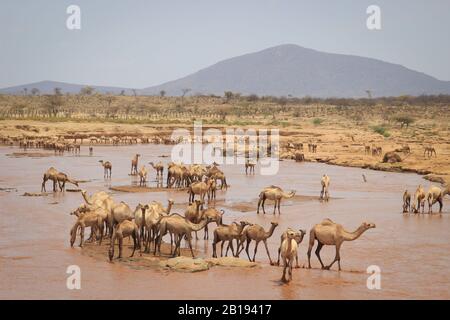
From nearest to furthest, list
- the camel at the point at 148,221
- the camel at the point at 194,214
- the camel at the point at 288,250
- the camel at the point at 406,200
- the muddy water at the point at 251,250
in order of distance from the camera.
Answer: the muddy water at the point at 251,250, the camel at the point at 288,250, the camel at the point at 148,221, the camel at the point at 194,214, the camel at the point at 406,200

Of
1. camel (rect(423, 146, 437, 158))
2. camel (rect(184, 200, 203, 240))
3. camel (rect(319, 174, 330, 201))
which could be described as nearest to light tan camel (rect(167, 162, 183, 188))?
camel (rect(319, 174, 330, 201))

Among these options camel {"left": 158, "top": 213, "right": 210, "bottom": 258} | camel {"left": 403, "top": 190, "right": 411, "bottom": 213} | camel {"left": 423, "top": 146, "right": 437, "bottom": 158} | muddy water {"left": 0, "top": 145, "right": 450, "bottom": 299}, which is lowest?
muddy water {"left": 0, "top": 145, "right": 450, "bottom": 299}

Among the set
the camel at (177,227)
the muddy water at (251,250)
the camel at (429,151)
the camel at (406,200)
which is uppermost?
the camel at (429,151)

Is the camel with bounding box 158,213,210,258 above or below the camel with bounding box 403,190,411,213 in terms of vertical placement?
above

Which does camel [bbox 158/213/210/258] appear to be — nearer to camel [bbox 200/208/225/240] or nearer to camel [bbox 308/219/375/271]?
camel [bbox 200/208/225/240]

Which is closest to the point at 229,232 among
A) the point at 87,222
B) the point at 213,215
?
the point at 213,215

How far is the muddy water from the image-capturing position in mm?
11312

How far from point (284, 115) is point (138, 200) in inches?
3302

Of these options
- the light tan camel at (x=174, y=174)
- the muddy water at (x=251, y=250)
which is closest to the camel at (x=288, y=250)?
the muddy water at (x=251, y=250)

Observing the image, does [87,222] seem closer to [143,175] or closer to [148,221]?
[148,221]

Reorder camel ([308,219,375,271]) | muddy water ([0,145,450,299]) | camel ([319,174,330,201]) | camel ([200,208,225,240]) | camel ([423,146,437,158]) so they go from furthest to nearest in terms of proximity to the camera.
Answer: camel ([423,146,437,158])
camel ([319,174,330,201])
camel ([200,208,225,240])
camel ([308,219,375,271])
muddy water ([0,145,450,299])

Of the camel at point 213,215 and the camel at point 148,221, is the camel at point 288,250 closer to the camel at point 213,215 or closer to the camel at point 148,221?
the camel at point 213,215

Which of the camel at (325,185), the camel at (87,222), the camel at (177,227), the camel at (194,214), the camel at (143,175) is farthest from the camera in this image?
the camel at (143,175)

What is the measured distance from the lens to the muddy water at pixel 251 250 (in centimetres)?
1131
